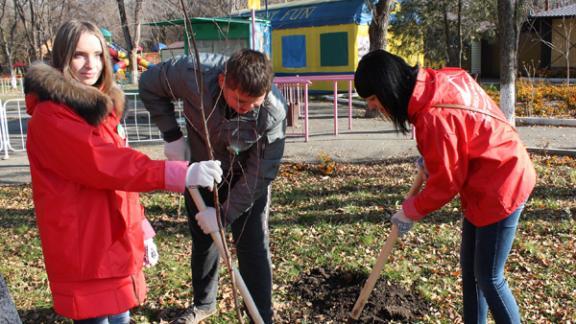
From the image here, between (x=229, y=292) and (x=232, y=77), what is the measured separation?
1.81 meters

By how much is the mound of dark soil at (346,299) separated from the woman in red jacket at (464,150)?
0.84 meters

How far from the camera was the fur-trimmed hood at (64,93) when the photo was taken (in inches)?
73.8

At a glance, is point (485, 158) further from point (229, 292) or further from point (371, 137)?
point (371, 137)

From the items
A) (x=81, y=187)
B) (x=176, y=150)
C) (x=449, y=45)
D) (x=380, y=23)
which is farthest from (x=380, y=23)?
(x=81, y=187)

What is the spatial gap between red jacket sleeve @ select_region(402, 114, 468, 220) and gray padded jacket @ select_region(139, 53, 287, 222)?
77 cm

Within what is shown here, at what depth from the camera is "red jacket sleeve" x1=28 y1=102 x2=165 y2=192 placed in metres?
1.84

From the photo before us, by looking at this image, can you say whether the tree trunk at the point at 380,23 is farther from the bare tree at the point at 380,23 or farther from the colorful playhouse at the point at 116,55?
the colorful playhouse at the point at 116,55

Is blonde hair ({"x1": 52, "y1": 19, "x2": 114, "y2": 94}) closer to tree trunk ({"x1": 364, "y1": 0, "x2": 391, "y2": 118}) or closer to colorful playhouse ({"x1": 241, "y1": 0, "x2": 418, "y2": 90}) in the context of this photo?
tree trunk ({"x1": 364, "y1": 0, "x2": 391, "y2": 118})

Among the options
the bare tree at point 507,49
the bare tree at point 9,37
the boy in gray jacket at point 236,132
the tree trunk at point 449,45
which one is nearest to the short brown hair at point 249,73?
the boy in gray jacket at point 236,132

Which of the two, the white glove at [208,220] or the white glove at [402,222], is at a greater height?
the white glove at [208,220]

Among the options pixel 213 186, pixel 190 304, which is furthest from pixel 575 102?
pixel 213 186

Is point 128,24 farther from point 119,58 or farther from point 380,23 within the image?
point 380,23

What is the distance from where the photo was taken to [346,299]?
337 cm

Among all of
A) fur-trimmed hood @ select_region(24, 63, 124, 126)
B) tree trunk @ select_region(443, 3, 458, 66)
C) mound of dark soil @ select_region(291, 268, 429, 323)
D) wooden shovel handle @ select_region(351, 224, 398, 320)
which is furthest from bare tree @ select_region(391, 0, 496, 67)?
fur-trimmed hood @ select_region(24, 63, 124, 126)
